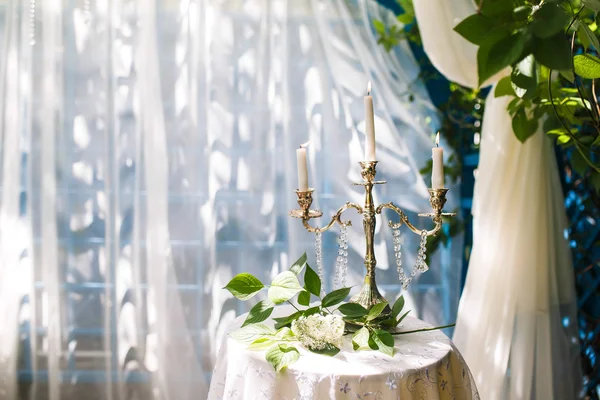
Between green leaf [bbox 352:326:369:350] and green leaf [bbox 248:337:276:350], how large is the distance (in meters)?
0.18

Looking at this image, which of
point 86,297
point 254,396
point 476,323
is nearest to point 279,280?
point 254,396

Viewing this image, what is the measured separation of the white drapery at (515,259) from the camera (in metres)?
1.87

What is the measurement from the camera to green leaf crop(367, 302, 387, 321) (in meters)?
1.32

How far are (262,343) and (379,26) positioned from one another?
4.80ft

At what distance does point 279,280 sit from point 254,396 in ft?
0.84

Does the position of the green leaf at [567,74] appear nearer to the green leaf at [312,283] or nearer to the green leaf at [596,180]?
the green leaf at [312,283]

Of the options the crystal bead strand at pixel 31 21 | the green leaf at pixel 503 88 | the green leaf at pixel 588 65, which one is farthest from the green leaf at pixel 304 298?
the crystal bead strand at pixel 31 21

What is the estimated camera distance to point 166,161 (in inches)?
88.7

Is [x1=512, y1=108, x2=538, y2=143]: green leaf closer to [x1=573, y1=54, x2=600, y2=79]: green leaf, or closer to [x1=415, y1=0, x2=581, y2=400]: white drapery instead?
[x1=415, y1=0, x2=581, y2=400]: white drapery

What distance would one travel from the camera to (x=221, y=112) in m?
2.27

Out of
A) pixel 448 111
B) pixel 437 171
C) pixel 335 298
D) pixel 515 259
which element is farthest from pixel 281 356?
pixel 448 111

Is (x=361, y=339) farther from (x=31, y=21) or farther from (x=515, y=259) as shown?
→ (x=31, y=21)

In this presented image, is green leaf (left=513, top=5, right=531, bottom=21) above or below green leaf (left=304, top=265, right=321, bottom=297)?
above

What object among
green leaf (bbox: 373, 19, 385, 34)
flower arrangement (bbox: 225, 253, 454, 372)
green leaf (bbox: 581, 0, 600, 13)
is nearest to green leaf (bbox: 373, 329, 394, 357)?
flower arrangement (bbox: 225, 253, 454, 372)
